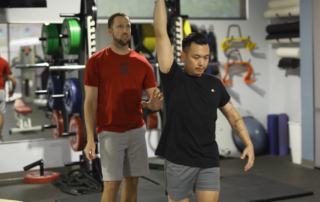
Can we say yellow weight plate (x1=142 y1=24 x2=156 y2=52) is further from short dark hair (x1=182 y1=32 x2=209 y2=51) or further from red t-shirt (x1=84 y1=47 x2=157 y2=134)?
short dark hair (x1=182 y1=32 x2=209 y2=51)

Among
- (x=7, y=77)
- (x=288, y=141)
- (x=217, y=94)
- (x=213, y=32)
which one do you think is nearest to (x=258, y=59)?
(x=213, y=32)

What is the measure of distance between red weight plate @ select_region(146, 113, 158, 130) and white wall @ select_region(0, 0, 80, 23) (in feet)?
5.85

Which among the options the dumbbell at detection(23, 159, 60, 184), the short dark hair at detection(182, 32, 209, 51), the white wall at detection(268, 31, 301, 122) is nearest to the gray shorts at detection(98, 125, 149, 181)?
the short dark hair at detection(182, 32, 209, 51)

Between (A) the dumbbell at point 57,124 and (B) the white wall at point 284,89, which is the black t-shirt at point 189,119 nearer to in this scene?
(A) the dumbbell at point 57,124

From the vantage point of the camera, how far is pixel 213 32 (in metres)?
6.30

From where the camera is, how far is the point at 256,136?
6121 millimetres

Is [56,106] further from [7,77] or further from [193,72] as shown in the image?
[193,72]

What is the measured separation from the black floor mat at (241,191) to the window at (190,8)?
255 centimetres

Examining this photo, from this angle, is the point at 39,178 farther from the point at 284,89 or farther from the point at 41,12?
the point at 284,89

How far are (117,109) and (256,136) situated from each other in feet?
12.2

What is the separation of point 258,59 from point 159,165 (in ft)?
8.14

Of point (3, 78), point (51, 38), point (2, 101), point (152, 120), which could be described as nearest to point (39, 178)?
point (2, 101)

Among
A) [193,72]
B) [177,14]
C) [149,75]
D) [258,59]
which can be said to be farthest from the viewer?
[258,59]

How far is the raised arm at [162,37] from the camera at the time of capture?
7.20 ft
